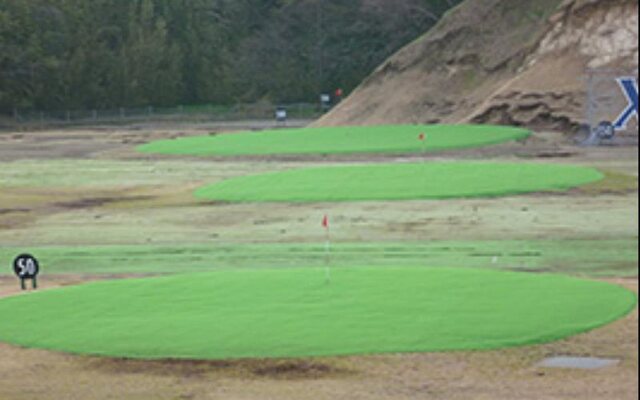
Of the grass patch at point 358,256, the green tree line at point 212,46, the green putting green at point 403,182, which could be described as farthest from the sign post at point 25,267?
the green tree line at point 212,46

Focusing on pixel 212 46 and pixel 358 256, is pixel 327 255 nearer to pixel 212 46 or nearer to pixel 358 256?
pixel 358 256

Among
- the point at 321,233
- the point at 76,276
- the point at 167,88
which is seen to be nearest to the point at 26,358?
the point at 76,276

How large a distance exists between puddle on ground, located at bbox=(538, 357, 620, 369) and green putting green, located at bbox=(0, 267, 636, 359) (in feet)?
3.19

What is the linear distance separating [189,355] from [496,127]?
4069 cm

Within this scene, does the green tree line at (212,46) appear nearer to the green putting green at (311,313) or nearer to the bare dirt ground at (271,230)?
the bare dirt ground at (271,230)

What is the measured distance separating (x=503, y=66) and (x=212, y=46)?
51920 millimetres

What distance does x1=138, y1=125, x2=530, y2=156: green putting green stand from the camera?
56469mm

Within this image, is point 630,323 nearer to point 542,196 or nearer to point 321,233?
point 321,233

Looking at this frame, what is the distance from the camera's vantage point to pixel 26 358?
19.9 meters

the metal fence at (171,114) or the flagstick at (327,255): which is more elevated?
the metal fence at (171,114)

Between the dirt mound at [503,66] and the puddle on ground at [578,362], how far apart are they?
3675 centimetres

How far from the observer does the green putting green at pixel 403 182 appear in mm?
40188

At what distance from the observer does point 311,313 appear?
Answer: 2169 centimetres

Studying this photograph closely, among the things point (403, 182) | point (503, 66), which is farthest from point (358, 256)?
point (503, 66)
